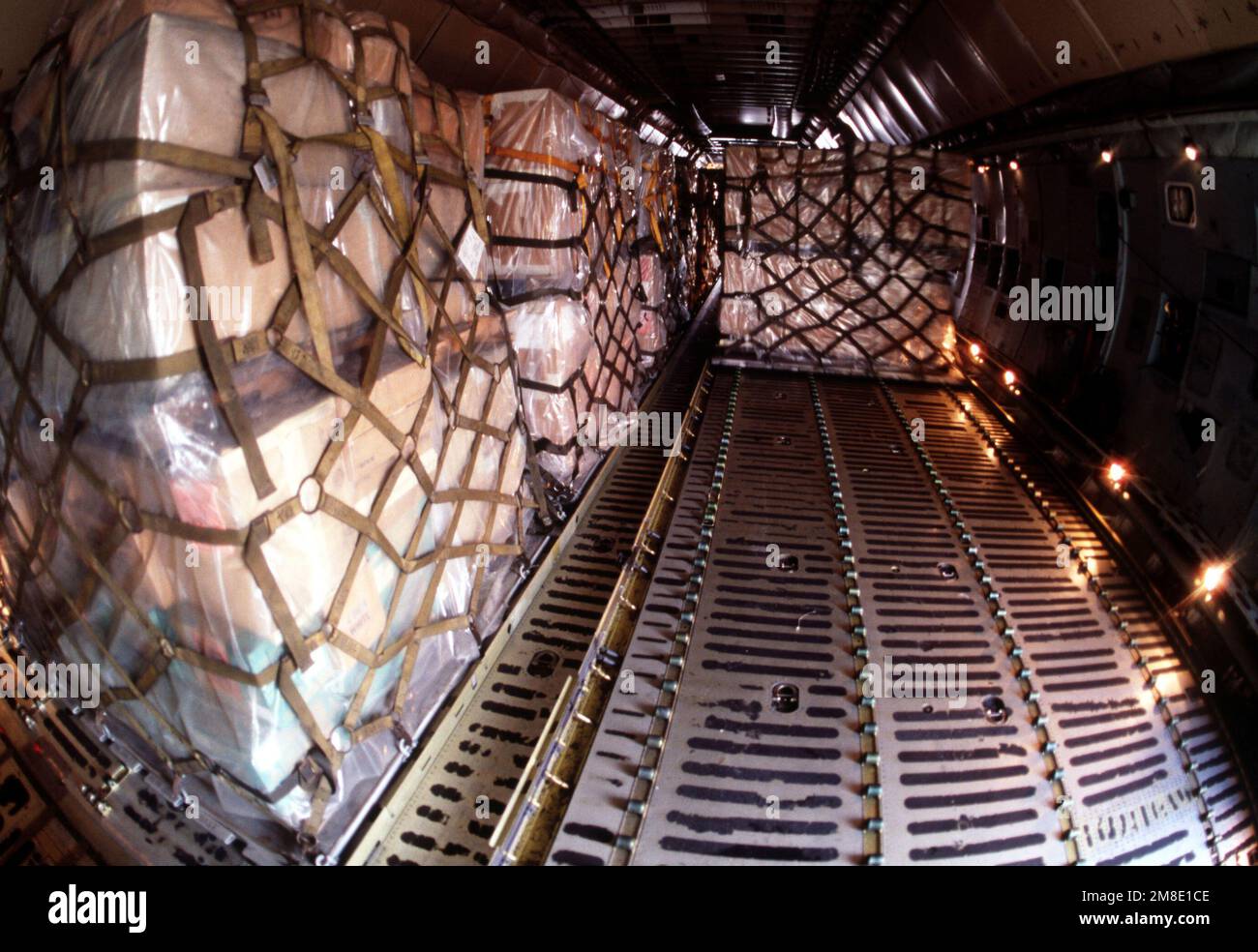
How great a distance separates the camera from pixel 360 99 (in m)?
2.97

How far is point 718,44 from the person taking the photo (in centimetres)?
785

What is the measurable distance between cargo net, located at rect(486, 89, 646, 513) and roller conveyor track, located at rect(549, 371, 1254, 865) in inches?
46.7

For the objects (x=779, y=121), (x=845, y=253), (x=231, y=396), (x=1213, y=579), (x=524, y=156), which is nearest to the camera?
(x=231, y=396)

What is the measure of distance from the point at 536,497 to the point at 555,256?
1.83 meters

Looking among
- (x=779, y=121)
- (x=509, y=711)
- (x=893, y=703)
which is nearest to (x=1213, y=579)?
(x=893, y=703)

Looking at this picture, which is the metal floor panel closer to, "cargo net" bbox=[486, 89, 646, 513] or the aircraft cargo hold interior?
the aircraft cargo hold interior

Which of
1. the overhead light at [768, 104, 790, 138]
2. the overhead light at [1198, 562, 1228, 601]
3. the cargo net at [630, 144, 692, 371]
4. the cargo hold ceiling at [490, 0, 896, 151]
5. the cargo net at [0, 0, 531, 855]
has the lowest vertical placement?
the overhead light at [1198, 562, 1228, 601]

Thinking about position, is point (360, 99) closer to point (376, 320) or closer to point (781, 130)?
point (376, 320)

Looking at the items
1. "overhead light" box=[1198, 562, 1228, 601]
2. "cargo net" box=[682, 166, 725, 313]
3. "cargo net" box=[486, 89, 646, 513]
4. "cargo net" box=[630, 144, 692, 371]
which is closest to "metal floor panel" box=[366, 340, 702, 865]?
"cargo net" box=[486, 89, 646, 513]

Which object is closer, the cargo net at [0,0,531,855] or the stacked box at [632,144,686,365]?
the cargo net at [0,0,531,855]

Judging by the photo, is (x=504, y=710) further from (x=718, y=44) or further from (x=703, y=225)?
(x=703, y=225)

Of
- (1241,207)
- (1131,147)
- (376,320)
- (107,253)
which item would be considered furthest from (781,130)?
(107,253)

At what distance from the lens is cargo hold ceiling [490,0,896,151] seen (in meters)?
6.21

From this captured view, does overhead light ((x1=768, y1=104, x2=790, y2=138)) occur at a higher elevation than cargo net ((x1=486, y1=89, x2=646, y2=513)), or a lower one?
higher
